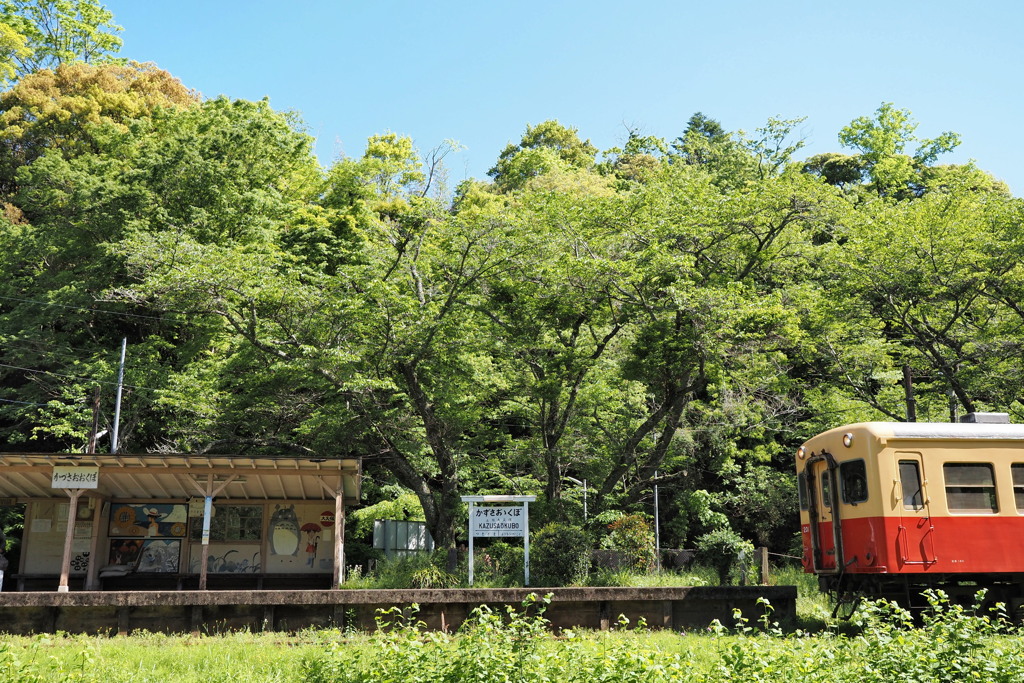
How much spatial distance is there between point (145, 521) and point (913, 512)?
1617 centimetres

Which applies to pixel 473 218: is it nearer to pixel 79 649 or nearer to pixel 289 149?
pixel 79 649

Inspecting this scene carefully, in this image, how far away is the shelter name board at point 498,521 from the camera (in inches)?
612

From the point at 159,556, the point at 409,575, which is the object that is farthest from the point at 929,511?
the point at 159,556

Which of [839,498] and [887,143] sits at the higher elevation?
[887,143]

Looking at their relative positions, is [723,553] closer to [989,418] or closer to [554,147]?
[989,418]

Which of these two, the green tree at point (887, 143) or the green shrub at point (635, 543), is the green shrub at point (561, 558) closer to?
the green shrub at point (635, 543)

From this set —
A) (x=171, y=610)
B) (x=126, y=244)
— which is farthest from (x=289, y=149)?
(x=171, y=610)

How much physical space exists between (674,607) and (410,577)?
505cm

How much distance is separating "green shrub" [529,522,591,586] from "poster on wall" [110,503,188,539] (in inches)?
355

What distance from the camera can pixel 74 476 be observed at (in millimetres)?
15766

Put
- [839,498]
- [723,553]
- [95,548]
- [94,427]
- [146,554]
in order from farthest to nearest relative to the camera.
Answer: [94,427], [146,554], [95,548], [723,553], [839,498]

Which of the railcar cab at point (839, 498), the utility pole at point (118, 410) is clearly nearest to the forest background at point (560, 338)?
the utility pole at point (118, 410)

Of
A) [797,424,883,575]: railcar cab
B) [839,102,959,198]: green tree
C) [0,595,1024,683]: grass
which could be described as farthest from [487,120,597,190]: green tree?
[0,595,1024,683]: grass

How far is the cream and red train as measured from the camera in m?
12.4
